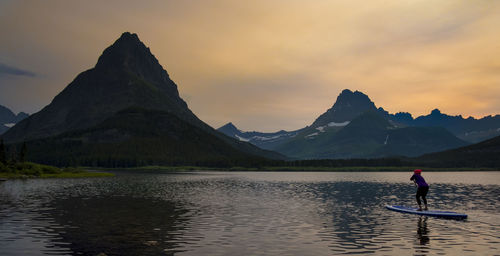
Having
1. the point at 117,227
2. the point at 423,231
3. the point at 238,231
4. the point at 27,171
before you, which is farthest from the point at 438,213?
the point at 27,171

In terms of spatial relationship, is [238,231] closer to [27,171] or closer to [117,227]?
[117,227]

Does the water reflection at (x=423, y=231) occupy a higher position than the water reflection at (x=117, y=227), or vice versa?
the water reflection at (x=423, y=231)

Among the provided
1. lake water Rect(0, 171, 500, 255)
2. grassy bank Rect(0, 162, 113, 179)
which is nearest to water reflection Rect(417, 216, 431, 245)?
lake water Rect(0, 171, 500, 255)

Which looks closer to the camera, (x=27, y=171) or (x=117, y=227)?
(x=117, y=227)

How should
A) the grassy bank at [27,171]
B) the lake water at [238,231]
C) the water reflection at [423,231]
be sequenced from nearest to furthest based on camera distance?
the lake water at [238,231]
the water reflection at [423,231]
the grassy bank at [27,171]

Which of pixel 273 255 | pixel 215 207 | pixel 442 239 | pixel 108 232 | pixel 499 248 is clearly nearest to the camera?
pixel 273 255

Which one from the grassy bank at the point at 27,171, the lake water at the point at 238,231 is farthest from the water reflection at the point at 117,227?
the grassy bank at the point at 27,171

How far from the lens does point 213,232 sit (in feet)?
141

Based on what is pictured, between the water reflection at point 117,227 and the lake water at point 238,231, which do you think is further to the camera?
the water reflection at point 117,227

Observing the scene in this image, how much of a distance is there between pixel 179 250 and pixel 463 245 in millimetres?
24700

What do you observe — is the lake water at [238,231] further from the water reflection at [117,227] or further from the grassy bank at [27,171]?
the grassy bank at [27,171]

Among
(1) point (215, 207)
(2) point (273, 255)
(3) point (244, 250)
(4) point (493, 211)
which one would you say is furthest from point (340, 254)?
(4) point (493, 211)

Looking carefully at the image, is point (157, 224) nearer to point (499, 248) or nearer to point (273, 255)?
point (273, 255)

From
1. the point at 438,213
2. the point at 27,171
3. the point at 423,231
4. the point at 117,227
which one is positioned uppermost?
the point at 27,171
